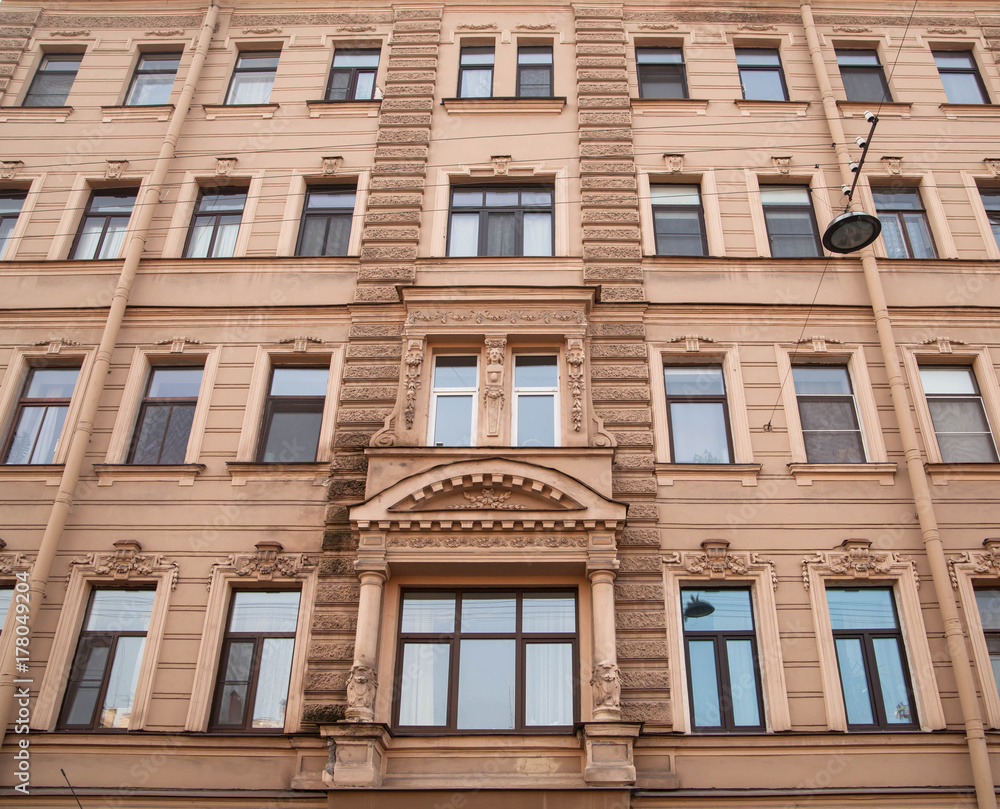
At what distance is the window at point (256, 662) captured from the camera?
1131cm

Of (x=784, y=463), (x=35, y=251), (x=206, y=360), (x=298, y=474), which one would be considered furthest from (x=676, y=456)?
(x=35, y=251)

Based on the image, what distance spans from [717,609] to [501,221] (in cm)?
768

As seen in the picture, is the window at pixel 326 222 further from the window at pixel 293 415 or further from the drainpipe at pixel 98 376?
the drainpipe at pixel 98 376

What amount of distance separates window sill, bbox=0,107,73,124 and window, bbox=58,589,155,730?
9957 millimetres

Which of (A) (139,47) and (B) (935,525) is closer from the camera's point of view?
(B) (935,525)

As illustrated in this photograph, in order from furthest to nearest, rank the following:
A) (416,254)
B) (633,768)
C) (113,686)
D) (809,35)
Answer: (809,35) → (416,254) → (113,686) → (633,768)

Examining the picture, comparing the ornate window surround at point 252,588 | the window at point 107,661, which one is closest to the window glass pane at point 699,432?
the ornate window surround at point 252,588

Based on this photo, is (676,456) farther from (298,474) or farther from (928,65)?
(928,65)

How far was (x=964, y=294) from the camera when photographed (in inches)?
571

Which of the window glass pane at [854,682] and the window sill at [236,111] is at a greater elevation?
the window sill at [236,111]

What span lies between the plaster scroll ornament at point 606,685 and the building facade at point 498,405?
8cm

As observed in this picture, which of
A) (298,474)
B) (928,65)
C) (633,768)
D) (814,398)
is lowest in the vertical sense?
(633,768)

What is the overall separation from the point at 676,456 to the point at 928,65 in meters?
10.4

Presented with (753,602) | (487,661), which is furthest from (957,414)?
(487,661)
